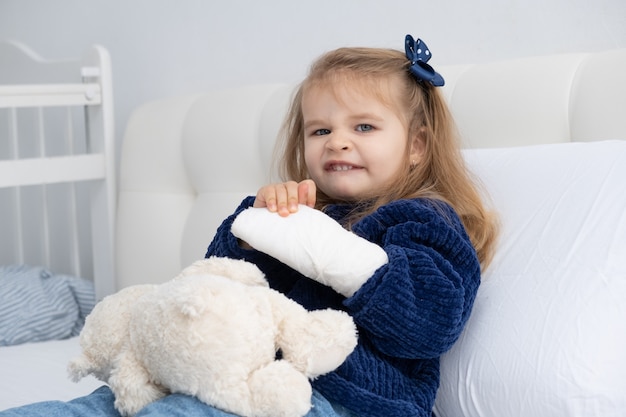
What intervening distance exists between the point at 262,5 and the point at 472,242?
1025 millimetres

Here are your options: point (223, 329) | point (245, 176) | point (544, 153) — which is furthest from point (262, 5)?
point (223, 329)

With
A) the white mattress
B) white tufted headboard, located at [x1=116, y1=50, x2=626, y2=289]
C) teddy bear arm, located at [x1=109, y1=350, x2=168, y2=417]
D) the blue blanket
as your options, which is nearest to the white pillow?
white tufted headboard, located at [x1=116, y1=50, x2=626, y2=289]

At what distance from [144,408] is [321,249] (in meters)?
0.25

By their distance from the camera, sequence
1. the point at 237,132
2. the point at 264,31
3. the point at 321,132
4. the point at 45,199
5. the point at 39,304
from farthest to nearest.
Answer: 1. the point at 45,199
2. the point at 264,31
3. the point at 39,304
4. the point at 237,132
5. the point at 321,132

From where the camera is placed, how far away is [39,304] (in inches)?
70.1

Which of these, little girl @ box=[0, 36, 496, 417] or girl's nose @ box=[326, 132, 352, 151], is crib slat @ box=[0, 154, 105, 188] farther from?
girl's nose @ box=[326, 132, 352, 151]

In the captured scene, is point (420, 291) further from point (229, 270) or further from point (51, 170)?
point (51, 170)

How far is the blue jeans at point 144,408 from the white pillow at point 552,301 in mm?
165

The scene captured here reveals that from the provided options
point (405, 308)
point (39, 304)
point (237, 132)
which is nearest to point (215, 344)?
point (405, 308)

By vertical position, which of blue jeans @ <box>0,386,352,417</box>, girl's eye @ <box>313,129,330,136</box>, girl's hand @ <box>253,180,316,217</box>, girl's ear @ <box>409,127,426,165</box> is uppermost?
girl's eye @ <box>313,129,330,136</box>

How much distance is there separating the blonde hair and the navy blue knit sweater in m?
0.07

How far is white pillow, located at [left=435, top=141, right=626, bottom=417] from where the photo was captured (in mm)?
875

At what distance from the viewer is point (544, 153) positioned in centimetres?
110

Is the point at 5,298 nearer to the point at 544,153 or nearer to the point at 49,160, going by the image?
the point at 49,160
